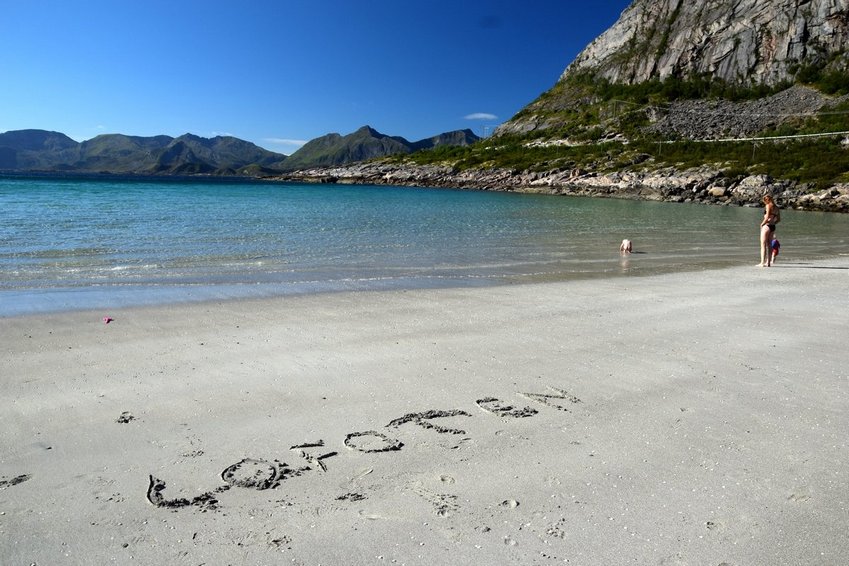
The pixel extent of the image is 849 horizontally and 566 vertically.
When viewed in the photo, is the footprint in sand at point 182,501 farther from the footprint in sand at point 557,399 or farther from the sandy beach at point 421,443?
the footprint in sand at point 557,399

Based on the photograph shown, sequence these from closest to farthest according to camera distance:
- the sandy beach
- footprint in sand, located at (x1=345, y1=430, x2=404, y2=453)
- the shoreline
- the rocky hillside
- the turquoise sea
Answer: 1. the sandy beach
2. footprint in sand, located at (x1=345, y1=430, x2=404, y2=453)
3. the turquoise sea
4. the shoreline
5. the rocky hillside

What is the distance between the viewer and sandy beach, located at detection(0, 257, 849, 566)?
3199 mm

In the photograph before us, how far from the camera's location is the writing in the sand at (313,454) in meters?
3.57

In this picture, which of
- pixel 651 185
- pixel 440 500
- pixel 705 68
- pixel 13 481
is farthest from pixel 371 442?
pixel 705 68

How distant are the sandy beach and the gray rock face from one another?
120 m

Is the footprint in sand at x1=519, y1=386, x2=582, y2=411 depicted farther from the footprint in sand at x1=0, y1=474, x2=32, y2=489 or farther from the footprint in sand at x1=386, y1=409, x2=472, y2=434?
the footprint in sand at x1=0, y1=474, x2=32, y2=489

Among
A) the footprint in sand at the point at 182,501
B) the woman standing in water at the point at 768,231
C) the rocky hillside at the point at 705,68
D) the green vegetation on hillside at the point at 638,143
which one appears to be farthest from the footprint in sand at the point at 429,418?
the rocky hillside at the point at 705,68

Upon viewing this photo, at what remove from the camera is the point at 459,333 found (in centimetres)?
772

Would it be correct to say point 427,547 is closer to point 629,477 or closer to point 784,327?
point 629,477

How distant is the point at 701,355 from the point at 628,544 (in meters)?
4.25

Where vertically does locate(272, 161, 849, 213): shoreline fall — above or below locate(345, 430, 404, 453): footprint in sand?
above

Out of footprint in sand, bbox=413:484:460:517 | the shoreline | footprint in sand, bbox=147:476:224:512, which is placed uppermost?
the shoreline

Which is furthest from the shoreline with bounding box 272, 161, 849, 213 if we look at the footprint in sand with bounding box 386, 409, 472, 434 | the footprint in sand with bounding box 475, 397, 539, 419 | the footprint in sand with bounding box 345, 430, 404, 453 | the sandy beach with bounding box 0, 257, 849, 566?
the footprint in sand with bounding box 345, 430, 404, 453

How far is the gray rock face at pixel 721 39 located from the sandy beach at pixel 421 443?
120 meters
